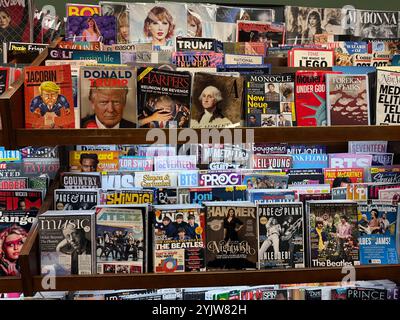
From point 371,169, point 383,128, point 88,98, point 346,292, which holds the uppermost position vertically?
point 88,98

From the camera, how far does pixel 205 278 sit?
1.81 m

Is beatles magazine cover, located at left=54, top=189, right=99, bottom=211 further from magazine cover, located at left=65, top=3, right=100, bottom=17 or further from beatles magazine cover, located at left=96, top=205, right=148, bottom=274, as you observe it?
magazine cover, located at left=65, top=3, right=100, bottom=17

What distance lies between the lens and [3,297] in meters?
1.97

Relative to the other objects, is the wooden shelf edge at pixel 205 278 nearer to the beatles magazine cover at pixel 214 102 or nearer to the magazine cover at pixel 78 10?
the beatles magazine cover at pixel 214 102

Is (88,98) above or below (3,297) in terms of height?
above

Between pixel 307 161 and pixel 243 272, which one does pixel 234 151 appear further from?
pixel 243 272

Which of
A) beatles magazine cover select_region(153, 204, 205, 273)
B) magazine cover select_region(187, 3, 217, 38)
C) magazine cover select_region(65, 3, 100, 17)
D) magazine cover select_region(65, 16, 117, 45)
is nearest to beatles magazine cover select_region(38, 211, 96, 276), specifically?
beatles magazine cover select_region(153, 204, 205, 273)

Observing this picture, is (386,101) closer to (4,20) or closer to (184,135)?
(184,135)

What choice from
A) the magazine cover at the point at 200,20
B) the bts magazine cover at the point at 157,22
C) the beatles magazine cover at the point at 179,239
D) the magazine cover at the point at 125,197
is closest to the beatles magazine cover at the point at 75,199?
the magazine cover at the point at 125,197

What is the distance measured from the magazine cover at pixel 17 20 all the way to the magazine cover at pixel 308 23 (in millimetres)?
2230

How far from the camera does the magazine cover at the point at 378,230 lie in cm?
197

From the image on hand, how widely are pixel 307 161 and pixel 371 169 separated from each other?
0.97 feet
